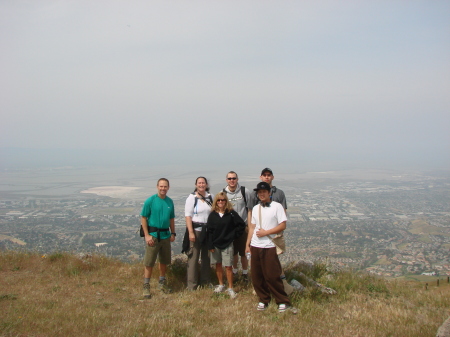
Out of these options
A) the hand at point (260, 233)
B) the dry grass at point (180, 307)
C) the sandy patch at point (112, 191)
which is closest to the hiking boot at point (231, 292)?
the dry grass at point (180, 307)

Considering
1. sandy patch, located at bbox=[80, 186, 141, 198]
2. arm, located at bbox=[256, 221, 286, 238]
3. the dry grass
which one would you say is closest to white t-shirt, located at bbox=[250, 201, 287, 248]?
arm, located at bbox=[256, 221, 286, 238]

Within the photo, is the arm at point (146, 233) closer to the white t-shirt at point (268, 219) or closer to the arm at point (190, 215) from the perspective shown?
the arm at point (190, 215)

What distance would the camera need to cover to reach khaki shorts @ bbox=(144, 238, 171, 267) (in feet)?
20.4

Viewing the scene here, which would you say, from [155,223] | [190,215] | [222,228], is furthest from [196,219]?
[155,223]

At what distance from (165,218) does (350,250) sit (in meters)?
18.2

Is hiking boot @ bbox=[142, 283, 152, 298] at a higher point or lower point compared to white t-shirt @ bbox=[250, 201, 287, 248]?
lower

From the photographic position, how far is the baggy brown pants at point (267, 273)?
5.25m

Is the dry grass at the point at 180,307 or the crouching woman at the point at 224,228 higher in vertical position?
the crouching woman at the point at 224,228

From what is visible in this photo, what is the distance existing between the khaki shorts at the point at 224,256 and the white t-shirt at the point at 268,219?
2.65 feet

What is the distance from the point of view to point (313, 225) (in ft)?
96.4

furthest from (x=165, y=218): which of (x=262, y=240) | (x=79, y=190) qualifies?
(x=79, y=190)

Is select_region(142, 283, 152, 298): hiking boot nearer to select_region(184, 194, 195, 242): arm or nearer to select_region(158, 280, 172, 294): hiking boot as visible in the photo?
select_region(158, 280, 172, 294): hiking boot

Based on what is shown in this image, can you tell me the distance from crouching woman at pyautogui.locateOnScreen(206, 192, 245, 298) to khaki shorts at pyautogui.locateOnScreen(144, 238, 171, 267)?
96 centimetres

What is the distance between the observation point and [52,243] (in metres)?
18.8
